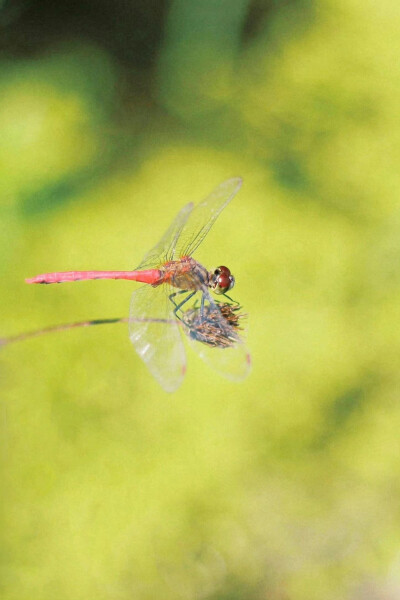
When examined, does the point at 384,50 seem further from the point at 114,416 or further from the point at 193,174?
the point at 114,416

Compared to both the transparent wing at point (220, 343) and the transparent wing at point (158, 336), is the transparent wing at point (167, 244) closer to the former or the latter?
the transparent wing at point (158, 336)

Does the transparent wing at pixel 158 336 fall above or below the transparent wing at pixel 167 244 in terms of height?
below

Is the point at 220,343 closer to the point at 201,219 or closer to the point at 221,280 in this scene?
the point at 221,280

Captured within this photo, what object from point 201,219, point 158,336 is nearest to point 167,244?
point 201,219

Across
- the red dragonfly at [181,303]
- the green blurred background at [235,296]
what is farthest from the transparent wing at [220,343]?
the green blurred background at [235,296]

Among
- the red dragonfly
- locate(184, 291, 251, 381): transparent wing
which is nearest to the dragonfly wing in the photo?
the red dragonfly

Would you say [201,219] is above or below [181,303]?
above

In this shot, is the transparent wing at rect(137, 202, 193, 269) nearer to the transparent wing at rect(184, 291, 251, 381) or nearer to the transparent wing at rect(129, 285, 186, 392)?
the transparent wing at rect(129, 285, 186, 392)
